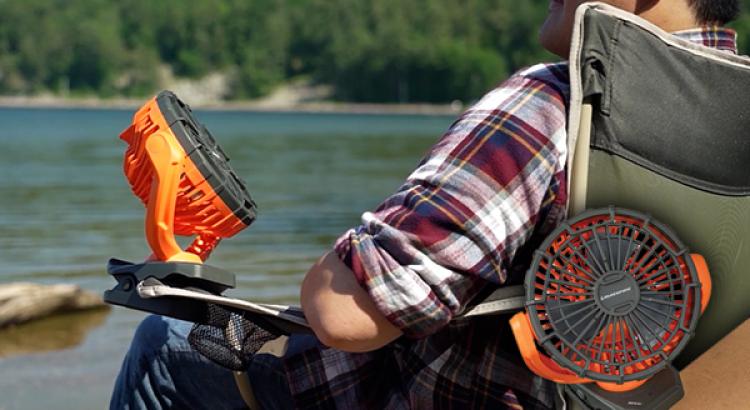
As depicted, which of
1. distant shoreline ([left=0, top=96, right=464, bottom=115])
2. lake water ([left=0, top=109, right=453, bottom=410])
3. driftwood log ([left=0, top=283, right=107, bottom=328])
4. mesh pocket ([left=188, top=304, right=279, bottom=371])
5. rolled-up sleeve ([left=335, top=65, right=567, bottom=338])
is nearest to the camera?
rolled-up sleeve ([left=335, top=65, right=567, bottom=338])

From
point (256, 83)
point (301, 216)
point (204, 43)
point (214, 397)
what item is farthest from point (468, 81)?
point (214, 397)

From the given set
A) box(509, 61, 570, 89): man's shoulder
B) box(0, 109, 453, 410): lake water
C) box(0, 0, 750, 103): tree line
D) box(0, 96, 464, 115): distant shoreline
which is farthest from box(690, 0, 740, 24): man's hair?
box(0, 0, 750, 103): tree line

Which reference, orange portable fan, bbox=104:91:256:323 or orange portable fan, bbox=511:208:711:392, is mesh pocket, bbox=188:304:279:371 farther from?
orange portable fan, bbox=511:208:711:392

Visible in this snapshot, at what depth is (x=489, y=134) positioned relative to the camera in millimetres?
1762

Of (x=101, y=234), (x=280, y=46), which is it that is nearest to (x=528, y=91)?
(x=101, y=234)

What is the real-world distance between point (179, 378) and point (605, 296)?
81 centimetres

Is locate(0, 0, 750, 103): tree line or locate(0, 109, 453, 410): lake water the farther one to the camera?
locate(0, 0, 750, 103): tree line

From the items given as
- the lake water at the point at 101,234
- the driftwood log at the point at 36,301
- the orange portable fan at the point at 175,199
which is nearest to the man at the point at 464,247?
the orange portable fan at the point at 175,199

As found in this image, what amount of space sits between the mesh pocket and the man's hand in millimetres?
299

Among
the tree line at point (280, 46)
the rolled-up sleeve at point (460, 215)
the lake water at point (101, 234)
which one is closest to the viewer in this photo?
the rolled-up sleeve at point (460, 215)

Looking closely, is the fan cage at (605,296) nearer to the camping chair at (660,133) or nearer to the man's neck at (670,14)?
the camping chair at (660,133)

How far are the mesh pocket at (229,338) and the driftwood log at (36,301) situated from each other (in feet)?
16.7

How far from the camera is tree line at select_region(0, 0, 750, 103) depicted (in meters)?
114

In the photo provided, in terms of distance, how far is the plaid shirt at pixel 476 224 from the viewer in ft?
5.63
